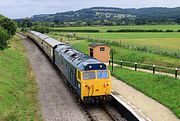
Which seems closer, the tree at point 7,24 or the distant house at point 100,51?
the distant house at point 100,51

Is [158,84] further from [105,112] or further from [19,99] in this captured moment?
[19,99]

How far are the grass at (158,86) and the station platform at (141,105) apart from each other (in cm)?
41

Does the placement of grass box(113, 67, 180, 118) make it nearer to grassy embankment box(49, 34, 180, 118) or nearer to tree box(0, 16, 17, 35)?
grassy embankment box(49, 34, 180, 118)

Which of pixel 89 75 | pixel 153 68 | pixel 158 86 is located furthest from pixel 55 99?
pixel 153 68

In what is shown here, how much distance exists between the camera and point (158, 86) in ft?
79.7

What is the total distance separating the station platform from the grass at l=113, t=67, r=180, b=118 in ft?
1.35

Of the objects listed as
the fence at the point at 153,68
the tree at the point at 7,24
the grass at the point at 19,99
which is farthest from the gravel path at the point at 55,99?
the tree at the point at 7,24

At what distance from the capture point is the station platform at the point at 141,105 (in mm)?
18078

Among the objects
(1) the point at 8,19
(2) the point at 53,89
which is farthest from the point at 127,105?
(1) the point at 8,19

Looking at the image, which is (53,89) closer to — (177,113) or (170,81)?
(170,81)

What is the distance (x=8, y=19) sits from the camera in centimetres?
8031

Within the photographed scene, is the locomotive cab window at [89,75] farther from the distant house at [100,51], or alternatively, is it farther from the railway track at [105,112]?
the distant house at [100,51]

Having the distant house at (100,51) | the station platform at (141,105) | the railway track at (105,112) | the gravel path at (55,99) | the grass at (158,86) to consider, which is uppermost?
the distant house at (100,51)

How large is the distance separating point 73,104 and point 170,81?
7411 millimetres
